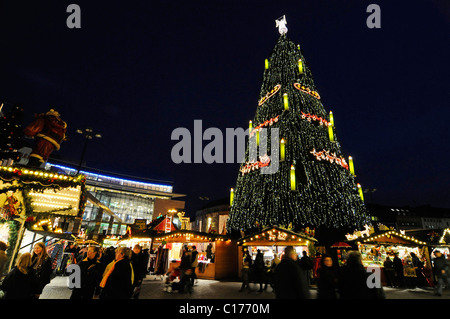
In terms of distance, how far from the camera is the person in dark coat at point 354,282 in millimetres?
3822

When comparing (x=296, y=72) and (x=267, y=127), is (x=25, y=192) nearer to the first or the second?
(x=267, y=127)

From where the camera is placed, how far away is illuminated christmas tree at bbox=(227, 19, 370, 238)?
16.6 meters

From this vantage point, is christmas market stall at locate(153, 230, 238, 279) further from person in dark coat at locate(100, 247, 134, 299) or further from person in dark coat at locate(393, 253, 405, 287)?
person in dark coat at locate(100, 247, 134, 299)

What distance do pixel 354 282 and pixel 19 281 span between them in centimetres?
604

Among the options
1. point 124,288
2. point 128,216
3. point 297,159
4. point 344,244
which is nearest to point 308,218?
point 344,244

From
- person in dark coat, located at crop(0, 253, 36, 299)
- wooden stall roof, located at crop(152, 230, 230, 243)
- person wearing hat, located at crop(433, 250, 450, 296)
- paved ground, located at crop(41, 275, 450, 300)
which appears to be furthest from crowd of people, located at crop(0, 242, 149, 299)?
person wearing hat, located at crop(433, 250, 450, 296)

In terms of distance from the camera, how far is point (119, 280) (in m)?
4.31

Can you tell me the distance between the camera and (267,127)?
20438 millimetres

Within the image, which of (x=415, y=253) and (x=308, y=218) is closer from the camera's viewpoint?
(x=415, y=253)

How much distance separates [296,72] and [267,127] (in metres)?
7.02

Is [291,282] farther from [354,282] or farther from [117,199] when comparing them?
[117,199]

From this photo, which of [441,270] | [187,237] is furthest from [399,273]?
[187,237]

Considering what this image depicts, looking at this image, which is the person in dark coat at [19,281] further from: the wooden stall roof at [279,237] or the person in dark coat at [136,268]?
the wooden stall roof at [279,237]

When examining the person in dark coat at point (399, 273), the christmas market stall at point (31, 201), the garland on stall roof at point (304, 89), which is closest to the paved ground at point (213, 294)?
the person in dark coat at point (399, 273)
